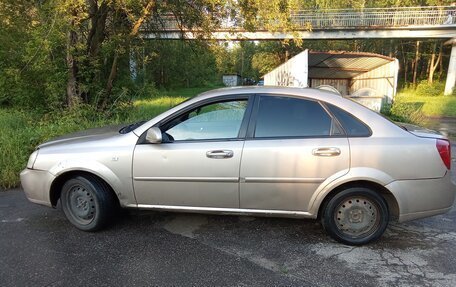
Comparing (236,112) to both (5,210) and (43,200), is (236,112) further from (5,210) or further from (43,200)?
(5,210)

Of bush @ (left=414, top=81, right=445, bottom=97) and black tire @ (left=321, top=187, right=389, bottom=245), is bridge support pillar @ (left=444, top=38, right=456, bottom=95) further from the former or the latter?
black tire @ (left=321, top=187, right=389, bottom=245)

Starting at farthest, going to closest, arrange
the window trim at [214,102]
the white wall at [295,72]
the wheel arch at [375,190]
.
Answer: the white wall at [295,72] → the window trim at [214,102] → the wheel arch at [375,190]

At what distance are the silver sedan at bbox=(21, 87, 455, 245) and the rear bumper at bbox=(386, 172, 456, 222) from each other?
0.03ft

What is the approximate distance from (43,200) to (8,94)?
7531mm

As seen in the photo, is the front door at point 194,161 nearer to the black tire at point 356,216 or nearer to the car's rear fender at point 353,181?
the car's rear fender at point 353,181

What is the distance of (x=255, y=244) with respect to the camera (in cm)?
380

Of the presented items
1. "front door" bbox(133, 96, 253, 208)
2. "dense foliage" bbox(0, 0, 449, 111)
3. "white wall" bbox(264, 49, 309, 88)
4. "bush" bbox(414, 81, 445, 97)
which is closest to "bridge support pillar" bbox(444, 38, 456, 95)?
"bush" bbox(414, 81, 445, 97)

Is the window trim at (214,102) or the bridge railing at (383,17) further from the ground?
the bridge railing at (383,17)

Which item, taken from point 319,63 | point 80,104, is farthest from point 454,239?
point 319,63

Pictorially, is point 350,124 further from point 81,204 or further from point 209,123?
point 81,204

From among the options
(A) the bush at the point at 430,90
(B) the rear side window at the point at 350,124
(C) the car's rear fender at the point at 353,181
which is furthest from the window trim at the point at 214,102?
(A) the bush at the point at 430,90

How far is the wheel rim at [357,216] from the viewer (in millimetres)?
3711

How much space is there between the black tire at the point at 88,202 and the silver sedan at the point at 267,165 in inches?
0.5

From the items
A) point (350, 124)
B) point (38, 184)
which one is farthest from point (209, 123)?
point (38, 184)
